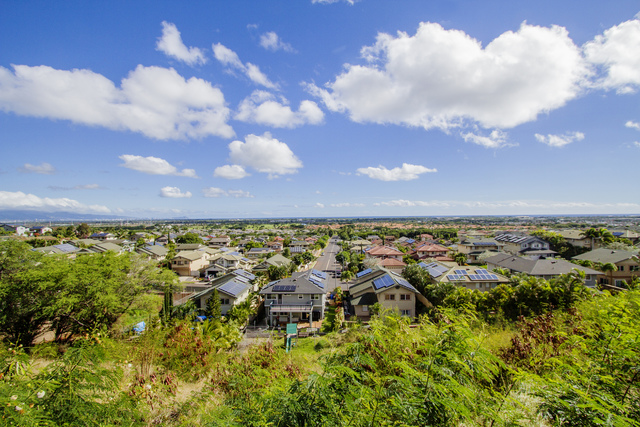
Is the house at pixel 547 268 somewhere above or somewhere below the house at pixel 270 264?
above

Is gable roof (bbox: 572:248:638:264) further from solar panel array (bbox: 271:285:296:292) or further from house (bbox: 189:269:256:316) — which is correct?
house (bbox: 189:269:256:316)

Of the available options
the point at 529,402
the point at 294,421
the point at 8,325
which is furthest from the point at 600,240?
the point at 8,325

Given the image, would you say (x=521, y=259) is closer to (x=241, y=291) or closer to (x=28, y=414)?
(x=241, y=291)

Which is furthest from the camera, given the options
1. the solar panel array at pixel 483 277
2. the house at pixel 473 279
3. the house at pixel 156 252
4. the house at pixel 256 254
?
the house at pixel 256 254

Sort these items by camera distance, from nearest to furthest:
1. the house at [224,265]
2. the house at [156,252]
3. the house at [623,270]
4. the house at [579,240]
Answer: the house at [623,270], the house at [224,265], the house at [579,240], the house at [156,252]

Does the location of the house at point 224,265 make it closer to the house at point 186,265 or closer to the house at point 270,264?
the house at point 186,265

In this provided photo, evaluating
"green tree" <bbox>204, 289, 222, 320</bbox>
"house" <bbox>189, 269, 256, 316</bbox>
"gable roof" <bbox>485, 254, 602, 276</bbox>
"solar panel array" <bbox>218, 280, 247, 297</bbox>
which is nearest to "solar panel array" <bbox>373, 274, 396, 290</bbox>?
"house" <bbox>189, 269, 256, 316</bbox>

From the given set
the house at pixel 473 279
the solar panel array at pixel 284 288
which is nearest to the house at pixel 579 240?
the house at pixel 473 279
